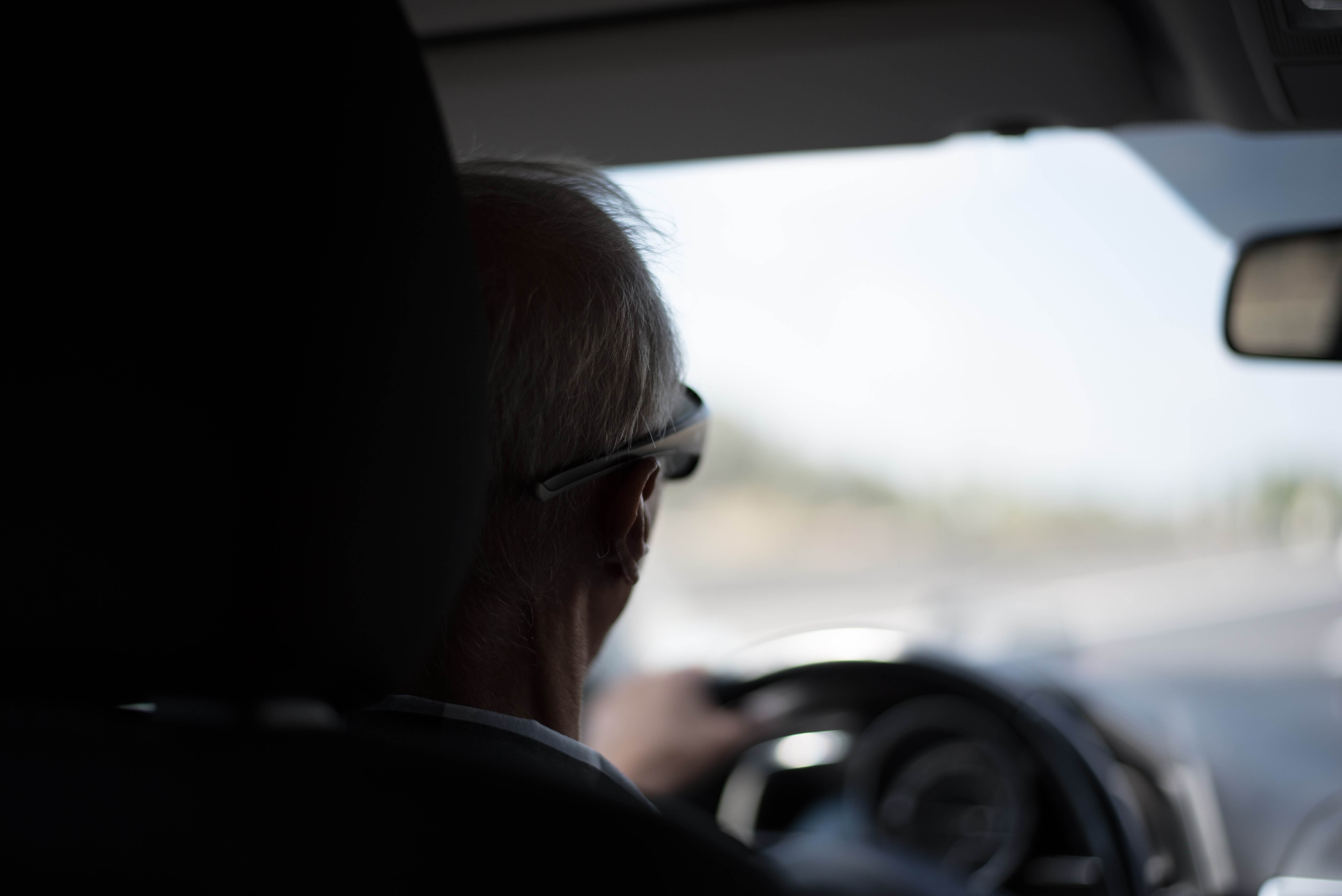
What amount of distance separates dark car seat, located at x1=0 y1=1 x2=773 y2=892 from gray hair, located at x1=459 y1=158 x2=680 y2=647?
218mm

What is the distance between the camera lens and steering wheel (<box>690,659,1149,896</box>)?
116 inches

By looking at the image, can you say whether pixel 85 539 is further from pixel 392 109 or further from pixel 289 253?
pixel 392 109

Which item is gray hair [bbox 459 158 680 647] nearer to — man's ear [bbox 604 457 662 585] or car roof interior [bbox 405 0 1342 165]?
man's ear [bbox 604 457 662 585]

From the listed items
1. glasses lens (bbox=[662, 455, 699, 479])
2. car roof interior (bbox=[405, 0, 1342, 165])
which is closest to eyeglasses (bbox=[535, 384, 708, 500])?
glasses lens (bbox=[662, 455, 699, 479])

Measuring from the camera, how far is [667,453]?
1.28 meters

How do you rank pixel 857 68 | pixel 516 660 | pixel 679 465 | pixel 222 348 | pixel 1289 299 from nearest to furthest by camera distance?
pixel 222 348 → pixel 516 660 → pixel 679 465 → pixel 857 68 → pixel 1289 299

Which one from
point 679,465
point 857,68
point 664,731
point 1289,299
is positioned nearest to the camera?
point 679,465

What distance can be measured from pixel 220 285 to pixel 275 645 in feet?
0.84

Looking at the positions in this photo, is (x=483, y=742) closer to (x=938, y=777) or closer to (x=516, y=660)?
(x=516, y=660)

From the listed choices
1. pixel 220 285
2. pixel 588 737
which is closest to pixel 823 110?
pixel 220 285

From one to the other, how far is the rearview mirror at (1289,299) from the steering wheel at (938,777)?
4.21 ft

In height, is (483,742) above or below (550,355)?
below

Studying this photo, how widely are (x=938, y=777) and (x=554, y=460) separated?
2.28m

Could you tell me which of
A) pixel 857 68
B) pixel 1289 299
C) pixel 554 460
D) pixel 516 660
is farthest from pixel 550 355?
pixel 1289 299
